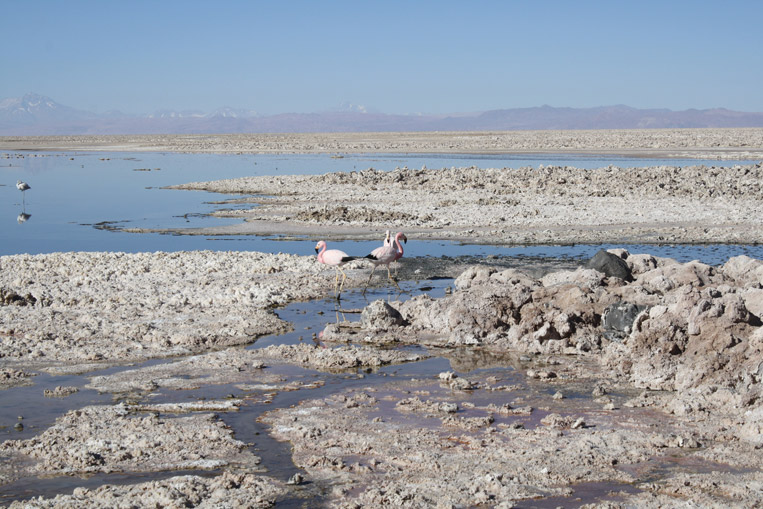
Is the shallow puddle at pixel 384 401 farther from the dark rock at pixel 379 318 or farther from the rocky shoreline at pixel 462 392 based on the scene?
the dark rock at pixel 379 318

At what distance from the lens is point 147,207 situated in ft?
92.2

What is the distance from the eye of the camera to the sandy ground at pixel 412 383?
5.94m

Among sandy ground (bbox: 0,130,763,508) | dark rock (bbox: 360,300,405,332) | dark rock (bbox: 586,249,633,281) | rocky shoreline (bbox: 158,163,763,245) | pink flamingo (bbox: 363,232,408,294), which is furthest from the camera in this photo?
rocky shoreline (bbox: 158,163,763,245)

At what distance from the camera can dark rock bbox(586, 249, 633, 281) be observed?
11.8 metres

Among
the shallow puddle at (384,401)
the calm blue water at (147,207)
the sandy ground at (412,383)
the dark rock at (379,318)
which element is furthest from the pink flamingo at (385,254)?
the calm blue water at (147,207)

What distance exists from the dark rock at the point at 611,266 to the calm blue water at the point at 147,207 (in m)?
4.26

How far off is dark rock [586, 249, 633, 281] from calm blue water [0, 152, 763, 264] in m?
4.26

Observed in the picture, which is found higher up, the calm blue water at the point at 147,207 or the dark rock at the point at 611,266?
the dark rock at the point at 611,266

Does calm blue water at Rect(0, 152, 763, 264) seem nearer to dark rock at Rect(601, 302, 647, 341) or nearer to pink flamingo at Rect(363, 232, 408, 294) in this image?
pink flamingo at Rect(363, 232, 408, 294)

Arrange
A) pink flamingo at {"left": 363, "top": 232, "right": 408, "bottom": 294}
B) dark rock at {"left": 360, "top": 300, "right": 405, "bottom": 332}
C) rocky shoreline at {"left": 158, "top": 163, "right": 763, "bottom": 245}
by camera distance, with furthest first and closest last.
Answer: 1. rocky shoreline at {"left": 158, "top": 163, "right": 763, "bottom": 245}
2. pink flamingo at {"left": 363, "top": 232, "right": 408, "bottom": 294}
3. dark rock at {"left": 360, "top": 300, "right": 405, "bottom": 332}

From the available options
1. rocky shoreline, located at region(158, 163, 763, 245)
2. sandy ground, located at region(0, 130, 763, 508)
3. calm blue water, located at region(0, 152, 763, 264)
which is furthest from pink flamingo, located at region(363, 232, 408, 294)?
rocky shoreline, located at region(158, 163, 763, 245)

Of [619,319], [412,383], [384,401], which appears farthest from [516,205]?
[384,401]

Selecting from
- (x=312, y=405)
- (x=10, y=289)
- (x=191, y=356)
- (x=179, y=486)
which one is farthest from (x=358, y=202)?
(x=179, y=486)

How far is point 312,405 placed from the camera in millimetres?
7746
